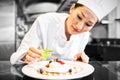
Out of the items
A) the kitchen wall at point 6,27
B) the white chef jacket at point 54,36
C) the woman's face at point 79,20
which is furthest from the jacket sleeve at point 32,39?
the kitchen wall at point 6,27

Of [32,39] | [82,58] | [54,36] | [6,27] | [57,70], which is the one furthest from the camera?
[6,27]

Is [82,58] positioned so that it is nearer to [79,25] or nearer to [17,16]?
[79,25]

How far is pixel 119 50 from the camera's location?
2168 mm

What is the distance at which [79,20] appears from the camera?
43.7 inches

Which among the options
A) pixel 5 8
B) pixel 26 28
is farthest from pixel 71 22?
pixel 5 8

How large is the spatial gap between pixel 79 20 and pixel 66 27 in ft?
0.35

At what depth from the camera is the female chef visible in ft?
3.57

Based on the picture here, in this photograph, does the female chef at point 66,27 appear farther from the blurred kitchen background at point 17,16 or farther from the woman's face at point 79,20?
the blurred kitchen background at point 17,16

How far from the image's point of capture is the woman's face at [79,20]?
3.61 ft

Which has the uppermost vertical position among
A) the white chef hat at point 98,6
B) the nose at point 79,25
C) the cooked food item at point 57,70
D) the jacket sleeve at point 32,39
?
the white chef hat at point 98,6

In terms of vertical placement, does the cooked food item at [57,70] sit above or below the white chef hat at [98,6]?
below

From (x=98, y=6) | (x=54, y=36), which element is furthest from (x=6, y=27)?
(x=98, y=6)

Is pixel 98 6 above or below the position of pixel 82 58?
above

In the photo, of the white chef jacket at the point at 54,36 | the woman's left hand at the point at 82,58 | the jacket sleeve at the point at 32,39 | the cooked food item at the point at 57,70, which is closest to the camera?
the cooked food item at the point at 57,70
